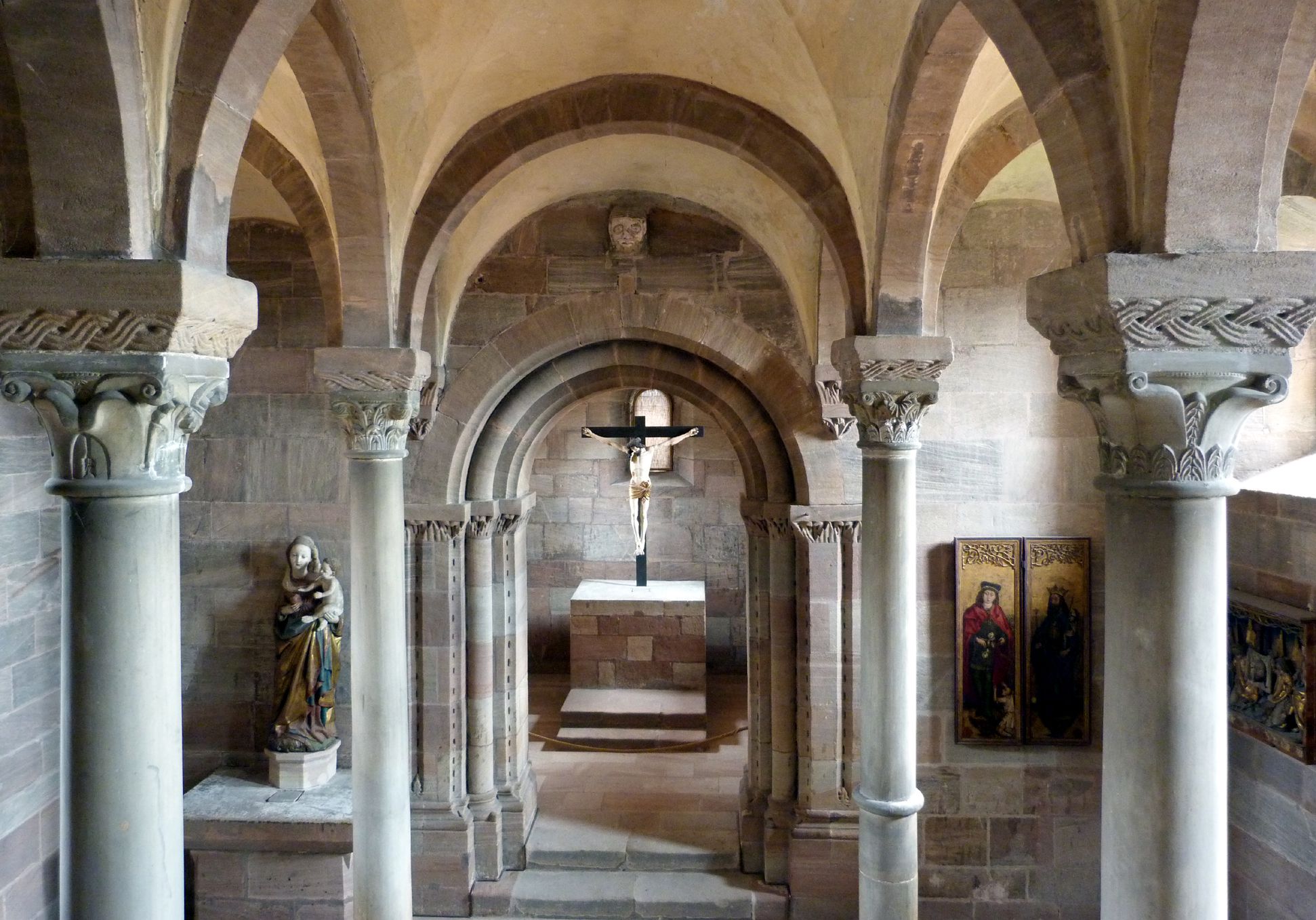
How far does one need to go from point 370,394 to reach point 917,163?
2.94 meters

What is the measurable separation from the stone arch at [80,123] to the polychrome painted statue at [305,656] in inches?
181

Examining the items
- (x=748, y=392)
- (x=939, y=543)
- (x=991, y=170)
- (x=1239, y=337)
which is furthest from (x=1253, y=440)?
(x=1239, y=337)

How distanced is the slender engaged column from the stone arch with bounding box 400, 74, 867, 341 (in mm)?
2755

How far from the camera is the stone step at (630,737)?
9.77 meters

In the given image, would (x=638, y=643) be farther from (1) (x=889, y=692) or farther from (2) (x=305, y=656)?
(1) (x=889, y=692)

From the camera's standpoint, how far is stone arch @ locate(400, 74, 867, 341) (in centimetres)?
548

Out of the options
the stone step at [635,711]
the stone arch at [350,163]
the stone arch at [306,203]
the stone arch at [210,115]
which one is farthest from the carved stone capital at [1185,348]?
the stone step at [635,711]

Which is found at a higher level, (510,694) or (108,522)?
(108,522)

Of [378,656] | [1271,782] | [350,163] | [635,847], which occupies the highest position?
[350,163]

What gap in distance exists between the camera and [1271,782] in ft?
19.3

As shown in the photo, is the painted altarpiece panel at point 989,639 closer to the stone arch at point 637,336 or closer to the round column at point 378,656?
the stone arch at point 637,336

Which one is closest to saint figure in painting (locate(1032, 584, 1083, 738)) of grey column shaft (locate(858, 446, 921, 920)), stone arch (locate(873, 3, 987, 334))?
grey column shaft (locate(858, 446, 921, 920))

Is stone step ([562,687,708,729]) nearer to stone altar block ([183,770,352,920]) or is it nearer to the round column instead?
stone altar block ([183,770,352,920])

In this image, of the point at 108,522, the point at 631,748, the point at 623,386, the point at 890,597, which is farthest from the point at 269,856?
the point at 108,522
